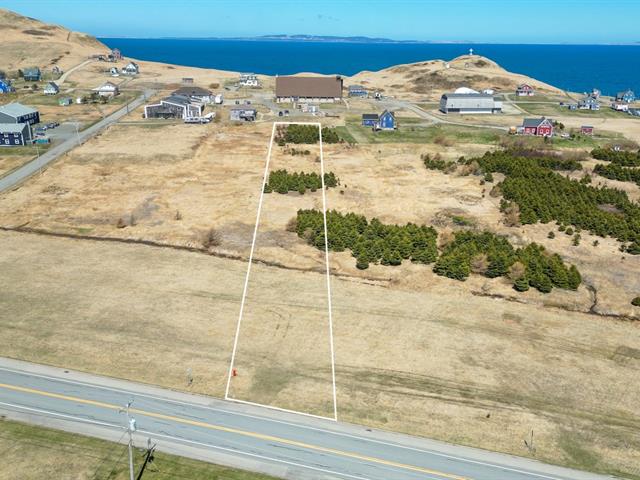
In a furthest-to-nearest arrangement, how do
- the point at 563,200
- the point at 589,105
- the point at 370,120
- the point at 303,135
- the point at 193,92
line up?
the point at 589,105 < the point at 193,92 < the point at 370,120 < the point at 303,135 < the point at 563,200

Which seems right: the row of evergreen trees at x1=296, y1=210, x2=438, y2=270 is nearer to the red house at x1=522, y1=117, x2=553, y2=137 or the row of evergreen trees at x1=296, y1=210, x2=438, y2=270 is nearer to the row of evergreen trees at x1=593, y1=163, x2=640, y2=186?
the row of evergreen trees at x1=593, y1=163, x2=640, y2=186

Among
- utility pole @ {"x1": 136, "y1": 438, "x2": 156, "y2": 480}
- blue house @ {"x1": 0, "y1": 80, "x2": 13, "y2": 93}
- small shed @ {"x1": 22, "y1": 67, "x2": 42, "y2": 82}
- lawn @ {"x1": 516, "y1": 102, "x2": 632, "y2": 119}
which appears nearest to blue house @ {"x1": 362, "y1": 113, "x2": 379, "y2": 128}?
lawn @ {"x1": 516, "y1": 102, "x2": 632, "y2": 119}

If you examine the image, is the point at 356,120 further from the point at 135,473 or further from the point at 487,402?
the point at 135,473

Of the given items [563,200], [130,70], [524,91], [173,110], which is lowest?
[563,200]

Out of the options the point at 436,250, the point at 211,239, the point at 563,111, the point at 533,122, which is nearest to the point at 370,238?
the point at 436,250

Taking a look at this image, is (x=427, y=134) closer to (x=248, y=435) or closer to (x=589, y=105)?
(x=589, y=105)

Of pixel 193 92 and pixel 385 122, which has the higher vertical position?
pixel 193 92

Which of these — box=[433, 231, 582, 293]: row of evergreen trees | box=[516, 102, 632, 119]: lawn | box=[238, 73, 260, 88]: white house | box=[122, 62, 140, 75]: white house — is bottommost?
box=[433, 231, 582, 293]: row of evergreen trees
